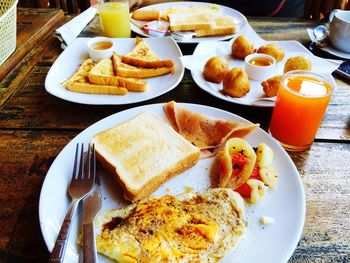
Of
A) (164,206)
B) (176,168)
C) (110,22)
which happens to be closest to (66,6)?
(110,22)

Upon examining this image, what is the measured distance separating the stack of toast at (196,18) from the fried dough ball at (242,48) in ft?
1.00

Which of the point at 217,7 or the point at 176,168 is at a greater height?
the point at 217,7

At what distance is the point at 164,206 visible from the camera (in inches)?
34.8

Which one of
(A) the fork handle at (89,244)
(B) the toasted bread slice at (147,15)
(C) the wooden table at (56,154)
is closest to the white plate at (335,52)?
(C) the wooden table at (56,154)

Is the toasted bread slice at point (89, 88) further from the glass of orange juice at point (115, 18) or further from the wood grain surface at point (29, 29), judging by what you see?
the glass of orange juice at point (115, 18)

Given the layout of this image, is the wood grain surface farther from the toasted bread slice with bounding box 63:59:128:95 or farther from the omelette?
the omelette

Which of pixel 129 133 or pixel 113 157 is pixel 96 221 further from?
pixel 129 133

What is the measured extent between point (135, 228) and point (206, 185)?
0.31 metres

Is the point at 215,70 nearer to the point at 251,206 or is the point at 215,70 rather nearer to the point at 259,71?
the point at 259,71

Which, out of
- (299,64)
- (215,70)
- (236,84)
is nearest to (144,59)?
(215,70)

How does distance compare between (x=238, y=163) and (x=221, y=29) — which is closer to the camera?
(x=238, y=163)

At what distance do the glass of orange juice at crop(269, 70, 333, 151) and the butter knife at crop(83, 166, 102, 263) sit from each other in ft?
2.30

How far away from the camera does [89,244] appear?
0.79 meters

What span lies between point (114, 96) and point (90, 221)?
71 cm
